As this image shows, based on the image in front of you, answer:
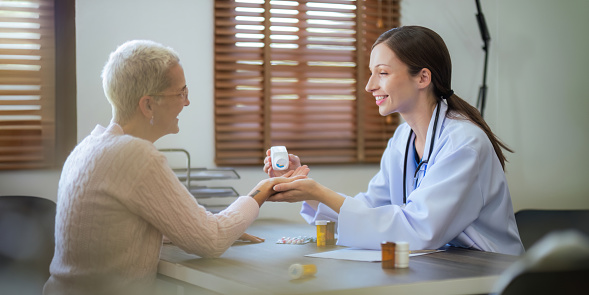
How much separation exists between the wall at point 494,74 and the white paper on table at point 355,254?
5.67 feet

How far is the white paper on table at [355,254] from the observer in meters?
1.83

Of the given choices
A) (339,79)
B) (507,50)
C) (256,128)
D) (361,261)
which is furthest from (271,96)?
(361,261)

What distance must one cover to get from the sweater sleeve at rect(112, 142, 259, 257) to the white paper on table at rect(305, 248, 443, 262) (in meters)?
0.34

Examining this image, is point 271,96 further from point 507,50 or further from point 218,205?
point 507,50

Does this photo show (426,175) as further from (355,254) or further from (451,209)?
(355,254)

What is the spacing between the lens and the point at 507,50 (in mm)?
4461

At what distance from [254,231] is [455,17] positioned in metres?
2.33

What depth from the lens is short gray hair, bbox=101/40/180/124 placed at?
6.11ft

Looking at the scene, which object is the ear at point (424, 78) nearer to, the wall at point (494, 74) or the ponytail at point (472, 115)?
the ponytail at point (472, 115)

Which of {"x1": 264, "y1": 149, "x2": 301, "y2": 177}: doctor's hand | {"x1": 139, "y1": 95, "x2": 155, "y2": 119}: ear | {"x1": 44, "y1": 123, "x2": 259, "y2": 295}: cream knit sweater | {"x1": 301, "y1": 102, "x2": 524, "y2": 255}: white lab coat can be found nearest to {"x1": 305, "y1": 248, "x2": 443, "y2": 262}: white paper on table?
{"x1": 301, "y1": 102, "x2": 524, "y2": 255}: white lab coat

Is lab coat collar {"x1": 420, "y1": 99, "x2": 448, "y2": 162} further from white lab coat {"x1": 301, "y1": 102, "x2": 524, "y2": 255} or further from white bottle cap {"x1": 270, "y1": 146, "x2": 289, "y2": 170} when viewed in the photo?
white bottle cap {"x1": 270, "y1": 146, "x2": 289, "y2": 170}

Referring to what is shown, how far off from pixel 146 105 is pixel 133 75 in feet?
0.31

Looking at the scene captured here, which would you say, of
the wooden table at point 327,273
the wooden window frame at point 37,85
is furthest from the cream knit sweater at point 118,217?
the wooden window frame at point 37,85

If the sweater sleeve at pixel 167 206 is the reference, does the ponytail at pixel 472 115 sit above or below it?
above
